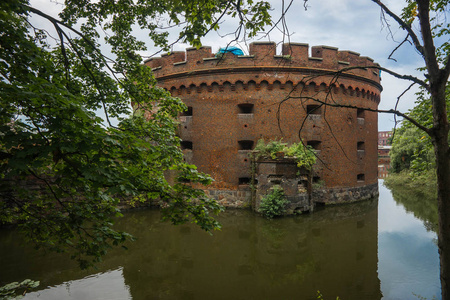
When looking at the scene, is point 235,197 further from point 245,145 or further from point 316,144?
point 316,144

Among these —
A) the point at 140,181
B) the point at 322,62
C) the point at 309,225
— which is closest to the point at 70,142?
the point at 140,181

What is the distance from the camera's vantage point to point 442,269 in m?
2.07

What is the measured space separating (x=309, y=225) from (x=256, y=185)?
2473mm

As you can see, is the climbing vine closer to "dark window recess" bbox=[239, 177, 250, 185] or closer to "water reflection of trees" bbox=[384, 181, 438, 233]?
"dark window recess" bbox=[239, 177, 250, 185]

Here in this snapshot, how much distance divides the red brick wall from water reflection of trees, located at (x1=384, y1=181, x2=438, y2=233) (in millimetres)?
2746

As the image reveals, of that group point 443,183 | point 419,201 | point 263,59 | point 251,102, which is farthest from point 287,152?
point 419,201

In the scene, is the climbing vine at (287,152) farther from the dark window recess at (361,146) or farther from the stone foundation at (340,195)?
the dark window recess at (361,146)

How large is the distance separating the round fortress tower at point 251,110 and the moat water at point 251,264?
2.75 meters

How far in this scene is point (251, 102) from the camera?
424 inches

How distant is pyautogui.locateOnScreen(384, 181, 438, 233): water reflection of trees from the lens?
9.10 meters

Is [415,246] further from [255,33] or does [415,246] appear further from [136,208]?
[136,208]

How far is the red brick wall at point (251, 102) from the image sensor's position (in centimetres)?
1061

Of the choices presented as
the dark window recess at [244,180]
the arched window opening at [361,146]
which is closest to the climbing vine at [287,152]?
the dark window recess at [244,180]

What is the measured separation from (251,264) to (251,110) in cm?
689
